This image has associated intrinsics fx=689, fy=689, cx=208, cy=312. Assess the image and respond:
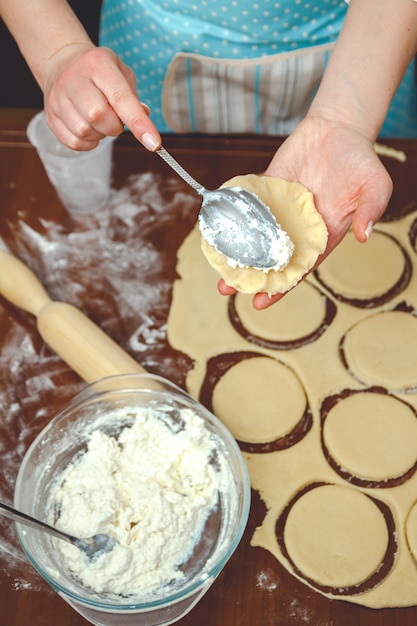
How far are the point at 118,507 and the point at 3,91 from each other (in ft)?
6.11

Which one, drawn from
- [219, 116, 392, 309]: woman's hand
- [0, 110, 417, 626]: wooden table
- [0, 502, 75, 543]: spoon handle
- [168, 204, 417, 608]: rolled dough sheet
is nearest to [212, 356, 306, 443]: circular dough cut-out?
[168, 204, 417, 608]: rolled dough sheet

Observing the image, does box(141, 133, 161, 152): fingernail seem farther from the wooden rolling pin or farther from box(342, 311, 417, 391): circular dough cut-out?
box(342, 311, 417, 391): circular dough cut-out

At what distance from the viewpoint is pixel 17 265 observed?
4.85 ft

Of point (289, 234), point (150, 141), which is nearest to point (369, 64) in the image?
point (289, 234)

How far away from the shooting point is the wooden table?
1.12 metres

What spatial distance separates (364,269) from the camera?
152 centimetres

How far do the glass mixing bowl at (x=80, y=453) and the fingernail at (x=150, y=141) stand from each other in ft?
1.37

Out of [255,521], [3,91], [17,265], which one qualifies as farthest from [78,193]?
[3,91]

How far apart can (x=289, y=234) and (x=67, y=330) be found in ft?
1.56

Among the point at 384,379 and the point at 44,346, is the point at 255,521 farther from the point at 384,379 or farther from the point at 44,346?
the point at 44,346

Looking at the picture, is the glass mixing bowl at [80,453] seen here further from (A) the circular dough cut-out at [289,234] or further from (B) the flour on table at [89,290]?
(A) the circular dough cut-out at [289,234]

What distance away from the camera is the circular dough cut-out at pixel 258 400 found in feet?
4.37

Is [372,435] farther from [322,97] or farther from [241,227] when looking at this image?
[322,97]

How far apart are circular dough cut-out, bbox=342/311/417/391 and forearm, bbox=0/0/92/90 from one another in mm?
810
